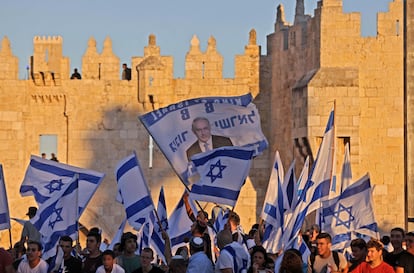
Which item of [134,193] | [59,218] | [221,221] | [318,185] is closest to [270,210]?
[318,185]

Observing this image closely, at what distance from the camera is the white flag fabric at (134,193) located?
18.6 meters

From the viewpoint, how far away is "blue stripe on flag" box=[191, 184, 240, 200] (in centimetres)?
1716

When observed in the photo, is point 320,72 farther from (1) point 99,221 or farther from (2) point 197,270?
(2) point 197,270

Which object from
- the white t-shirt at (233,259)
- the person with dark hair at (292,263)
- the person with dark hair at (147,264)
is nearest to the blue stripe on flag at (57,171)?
the person with dark hair at (147,264)

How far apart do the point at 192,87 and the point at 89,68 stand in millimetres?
2414

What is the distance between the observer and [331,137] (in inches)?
750

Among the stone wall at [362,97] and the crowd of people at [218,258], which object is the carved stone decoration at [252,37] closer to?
the stone wall at [362,97]

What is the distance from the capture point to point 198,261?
46.4ft

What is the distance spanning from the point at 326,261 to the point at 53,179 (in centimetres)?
632

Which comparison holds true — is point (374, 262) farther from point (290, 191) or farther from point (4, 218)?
point (4, 218)

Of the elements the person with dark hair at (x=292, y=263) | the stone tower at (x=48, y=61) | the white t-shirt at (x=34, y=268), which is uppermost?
the stone tower at (x=48, y=61)

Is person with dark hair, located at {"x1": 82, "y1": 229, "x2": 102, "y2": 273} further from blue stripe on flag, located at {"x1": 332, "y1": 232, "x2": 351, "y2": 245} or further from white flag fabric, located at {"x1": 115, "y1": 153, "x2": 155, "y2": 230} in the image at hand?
blue stripe on flag, located at {"x1": 332, "y1": 232, "x2": 351, "y2": 245}

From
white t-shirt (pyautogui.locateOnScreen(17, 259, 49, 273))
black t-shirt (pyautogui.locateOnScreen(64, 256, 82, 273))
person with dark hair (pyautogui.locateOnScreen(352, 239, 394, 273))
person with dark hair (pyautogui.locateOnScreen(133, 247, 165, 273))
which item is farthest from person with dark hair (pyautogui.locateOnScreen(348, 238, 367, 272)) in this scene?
white t-shirt (pyautogui.locateOnScreen(17, 259, 49, 273))

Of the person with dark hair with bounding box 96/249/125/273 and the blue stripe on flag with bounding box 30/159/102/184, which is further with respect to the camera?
the blue stripe on flag with bounding box 30/159/102/184
